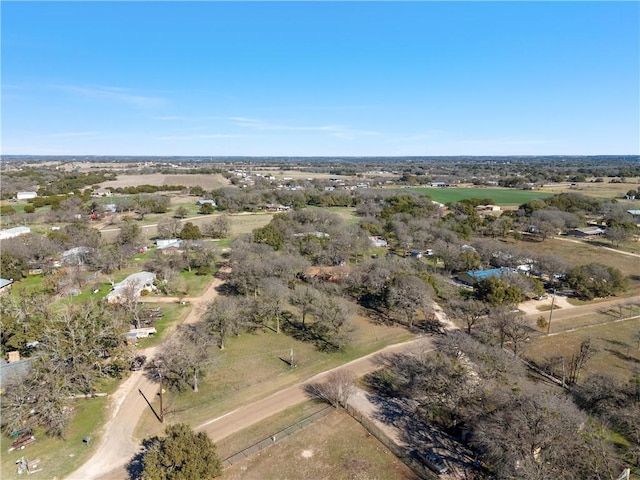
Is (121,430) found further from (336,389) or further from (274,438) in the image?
(336,389)

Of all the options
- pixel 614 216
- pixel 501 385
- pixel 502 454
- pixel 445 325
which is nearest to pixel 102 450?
pixel 502 454

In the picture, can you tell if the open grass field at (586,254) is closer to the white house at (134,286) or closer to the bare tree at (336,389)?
the bare tree at (336,389)

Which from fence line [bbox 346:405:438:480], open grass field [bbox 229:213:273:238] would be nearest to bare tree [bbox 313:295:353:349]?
fence line [bbox 346:405:438:480]

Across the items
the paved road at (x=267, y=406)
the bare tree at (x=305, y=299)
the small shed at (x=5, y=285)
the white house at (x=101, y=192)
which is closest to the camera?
the paved road at (x=267, y=406)

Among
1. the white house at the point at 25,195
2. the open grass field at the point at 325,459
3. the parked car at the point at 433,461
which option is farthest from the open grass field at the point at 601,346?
the white house at the point at 25,195

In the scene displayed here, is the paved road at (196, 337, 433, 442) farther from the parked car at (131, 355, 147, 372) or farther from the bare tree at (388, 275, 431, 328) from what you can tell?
the parked car at (131, 355, 147, 372)

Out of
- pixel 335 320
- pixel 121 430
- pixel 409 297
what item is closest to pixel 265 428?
pixel 121 430
